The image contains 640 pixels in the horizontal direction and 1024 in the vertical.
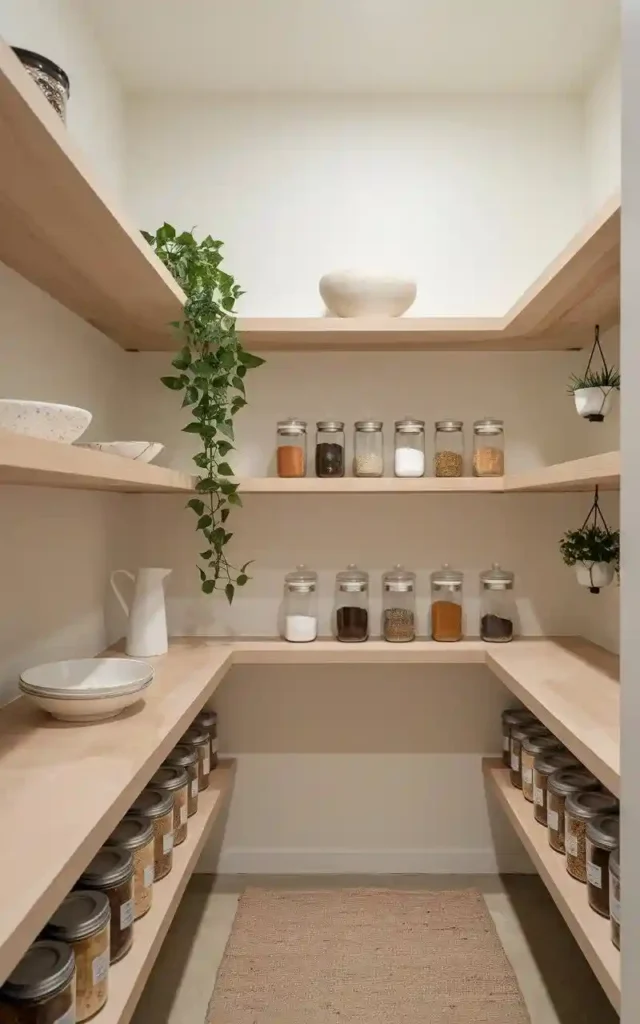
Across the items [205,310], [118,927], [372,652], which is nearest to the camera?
[118,927]

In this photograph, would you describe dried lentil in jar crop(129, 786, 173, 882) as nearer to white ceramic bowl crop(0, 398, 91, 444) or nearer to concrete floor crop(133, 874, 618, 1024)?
concrete floor crop(133, 874, 618, 1024)

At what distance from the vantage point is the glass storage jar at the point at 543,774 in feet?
6.36

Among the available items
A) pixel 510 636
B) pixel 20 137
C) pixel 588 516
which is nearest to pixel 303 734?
pixel 510 636

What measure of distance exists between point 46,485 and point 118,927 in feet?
3.03

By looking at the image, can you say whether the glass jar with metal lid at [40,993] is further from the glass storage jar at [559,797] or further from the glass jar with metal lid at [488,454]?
the glass jar with metal lid at [488,454]

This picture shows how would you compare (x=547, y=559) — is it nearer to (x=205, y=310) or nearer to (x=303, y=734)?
(x=303, y=734)

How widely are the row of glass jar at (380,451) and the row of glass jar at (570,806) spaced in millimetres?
781

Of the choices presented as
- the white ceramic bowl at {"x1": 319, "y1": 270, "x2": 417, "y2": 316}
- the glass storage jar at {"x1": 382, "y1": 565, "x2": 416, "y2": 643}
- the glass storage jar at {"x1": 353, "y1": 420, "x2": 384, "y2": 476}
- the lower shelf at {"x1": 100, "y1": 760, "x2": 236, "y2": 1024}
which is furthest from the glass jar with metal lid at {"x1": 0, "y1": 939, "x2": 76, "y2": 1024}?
the white ceramic bowl at {"x1": 319, "y1": 270, "x2": 417, "y2": 316}

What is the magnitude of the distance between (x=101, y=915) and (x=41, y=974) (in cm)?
17

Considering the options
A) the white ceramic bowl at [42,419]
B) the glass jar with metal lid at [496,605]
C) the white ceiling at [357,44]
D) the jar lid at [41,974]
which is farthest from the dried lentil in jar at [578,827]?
the white ceiling at [357,44]

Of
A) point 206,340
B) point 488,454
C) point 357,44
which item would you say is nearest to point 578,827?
point 488,454

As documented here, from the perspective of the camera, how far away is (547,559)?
7.98 feet

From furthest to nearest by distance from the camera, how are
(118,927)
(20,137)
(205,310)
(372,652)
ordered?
(372,652), (205,310), (118,927), (20,137)

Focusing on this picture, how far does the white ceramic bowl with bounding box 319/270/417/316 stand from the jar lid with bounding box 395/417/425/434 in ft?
1.03
